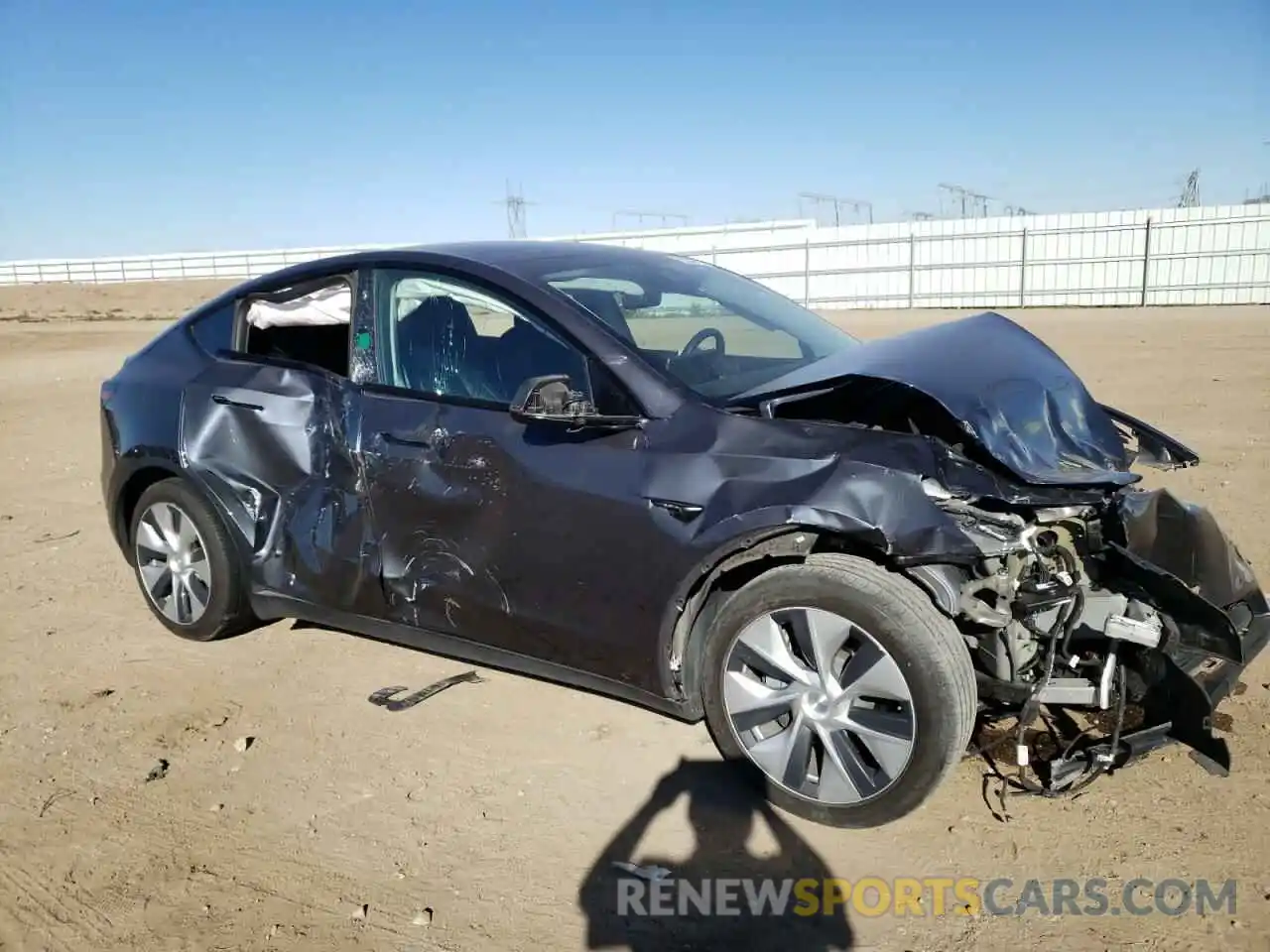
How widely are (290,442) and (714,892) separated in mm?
2410

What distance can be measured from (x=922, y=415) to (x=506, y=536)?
1.45m

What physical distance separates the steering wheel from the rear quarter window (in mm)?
2123

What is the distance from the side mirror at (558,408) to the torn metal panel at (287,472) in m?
0.96

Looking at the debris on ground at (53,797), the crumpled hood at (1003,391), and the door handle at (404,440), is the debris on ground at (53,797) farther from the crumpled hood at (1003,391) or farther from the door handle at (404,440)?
the crumpled hood at (1003,391)

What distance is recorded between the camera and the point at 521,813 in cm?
309

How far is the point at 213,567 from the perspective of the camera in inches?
165

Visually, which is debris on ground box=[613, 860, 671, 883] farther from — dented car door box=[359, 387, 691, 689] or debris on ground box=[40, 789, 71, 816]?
debris on ground box=[40, 789, 71, 816]

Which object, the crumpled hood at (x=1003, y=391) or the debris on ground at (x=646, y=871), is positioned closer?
the debris on ground at (x=646, y=871)

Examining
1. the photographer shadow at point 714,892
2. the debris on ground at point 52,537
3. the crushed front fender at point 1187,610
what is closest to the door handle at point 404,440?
the photographer shadow at point 714,892

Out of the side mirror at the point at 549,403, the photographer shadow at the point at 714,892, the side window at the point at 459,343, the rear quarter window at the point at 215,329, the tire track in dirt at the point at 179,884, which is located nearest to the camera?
the photographer shadow at the point at 714,892

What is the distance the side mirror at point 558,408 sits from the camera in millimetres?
3082

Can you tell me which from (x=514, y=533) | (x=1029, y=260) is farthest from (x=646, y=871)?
(x=1029, y=260)

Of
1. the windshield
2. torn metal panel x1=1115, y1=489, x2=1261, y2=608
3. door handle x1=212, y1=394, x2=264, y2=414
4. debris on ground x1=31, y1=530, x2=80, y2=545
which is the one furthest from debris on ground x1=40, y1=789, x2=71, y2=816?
torn metal panel x1=1115, y1=489, x2=1261, y2=608

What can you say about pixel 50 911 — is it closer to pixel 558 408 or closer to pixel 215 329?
pixel 558 408
